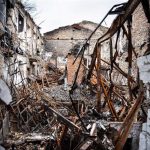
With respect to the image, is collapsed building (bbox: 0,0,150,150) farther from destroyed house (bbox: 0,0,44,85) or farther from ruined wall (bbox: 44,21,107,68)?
ruined wall (bbox: 44,21,107,68)

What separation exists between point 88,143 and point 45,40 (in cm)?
2791

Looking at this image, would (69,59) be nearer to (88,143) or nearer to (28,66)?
(28,66)

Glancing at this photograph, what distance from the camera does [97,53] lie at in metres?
5.59

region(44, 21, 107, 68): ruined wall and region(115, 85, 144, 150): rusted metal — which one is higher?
region(44, 21, 107, 68): ruined wall

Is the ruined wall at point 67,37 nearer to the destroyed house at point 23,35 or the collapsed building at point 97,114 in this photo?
the destroyed house at point 23,35

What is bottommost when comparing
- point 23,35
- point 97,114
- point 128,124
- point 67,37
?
point 97,114

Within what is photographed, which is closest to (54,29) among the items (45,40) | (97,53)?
(45,40)

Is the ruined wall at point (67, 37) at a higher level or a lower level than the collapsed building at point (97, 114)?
higher

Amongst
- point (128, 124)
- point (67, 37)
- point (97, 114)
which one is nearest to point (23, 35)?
point (67, 37)

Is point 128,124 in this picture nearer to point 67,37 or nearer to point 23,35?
point 23,35

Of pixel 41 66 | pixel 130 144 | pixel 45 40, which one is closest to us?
pixel 130 144

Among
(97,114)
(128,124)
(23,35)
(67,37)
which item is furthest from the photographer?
(67,37)

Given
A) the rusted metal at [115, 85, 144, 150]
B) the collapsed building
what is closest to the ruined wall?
the collapsed building

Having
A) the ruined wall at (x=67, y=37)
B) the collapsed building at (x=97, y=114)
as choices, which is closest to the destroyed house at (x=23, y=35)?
the collapsed building at (x=97, y=114)
